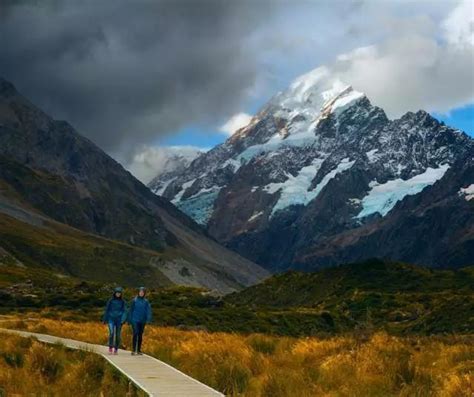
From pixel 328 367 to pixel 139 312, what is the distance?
34.0ft

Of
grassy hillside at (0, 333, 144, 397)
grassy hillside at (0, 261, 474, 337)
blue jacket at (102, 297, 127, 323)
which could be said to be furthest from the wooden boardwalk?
grassy hillside at (0, 261, 474, 337)

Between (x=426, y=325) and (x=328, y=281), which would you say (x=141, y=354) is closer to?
(x=426, y=325)

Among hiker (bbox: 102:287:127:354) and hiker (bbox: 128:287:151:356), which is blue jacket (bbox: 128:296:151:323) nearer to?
hiker (bbox: 128:287:151:356)

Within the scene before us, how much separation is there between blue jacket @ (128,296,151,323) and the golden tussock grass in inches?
71.6

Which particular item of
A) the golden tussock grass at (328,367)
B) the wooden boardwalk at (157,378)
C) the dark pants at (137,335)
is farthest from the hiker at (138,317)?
the wooden boardwalk at (157,378)

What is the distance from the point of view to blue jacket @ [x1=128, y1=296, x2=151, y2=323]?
2686 centimetres

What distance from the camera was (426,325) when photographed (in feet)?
307

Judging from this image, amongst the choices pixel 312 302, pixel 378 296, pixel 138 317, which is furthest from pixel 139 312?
pixel 312 302

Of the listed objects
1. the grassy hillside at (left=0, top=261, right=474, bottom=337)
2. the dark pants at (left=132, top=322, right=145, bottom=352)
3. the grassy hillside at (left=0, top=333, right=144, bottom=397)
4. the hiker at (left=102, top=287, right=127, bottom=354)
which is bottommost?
the grassy hillside at (left=0, top=333, right=144, bottom=397)

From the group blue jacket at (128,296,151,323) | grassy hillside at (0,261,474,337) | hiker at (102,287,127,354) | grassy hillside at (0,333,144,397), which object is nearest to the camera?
grassy hillside at (0,333,144,397)

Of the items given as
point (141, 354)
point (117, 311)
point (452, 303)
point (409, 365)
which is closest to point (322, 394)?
point (409, 365)

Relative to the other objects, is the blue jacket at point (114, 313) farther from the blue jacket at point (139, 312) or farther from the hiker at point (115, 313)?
the blue jacket at point (139, 312)

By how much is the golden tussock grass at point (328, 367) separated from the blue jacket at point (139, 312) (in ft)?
5.97

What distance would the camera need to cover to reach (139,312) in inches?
1065
